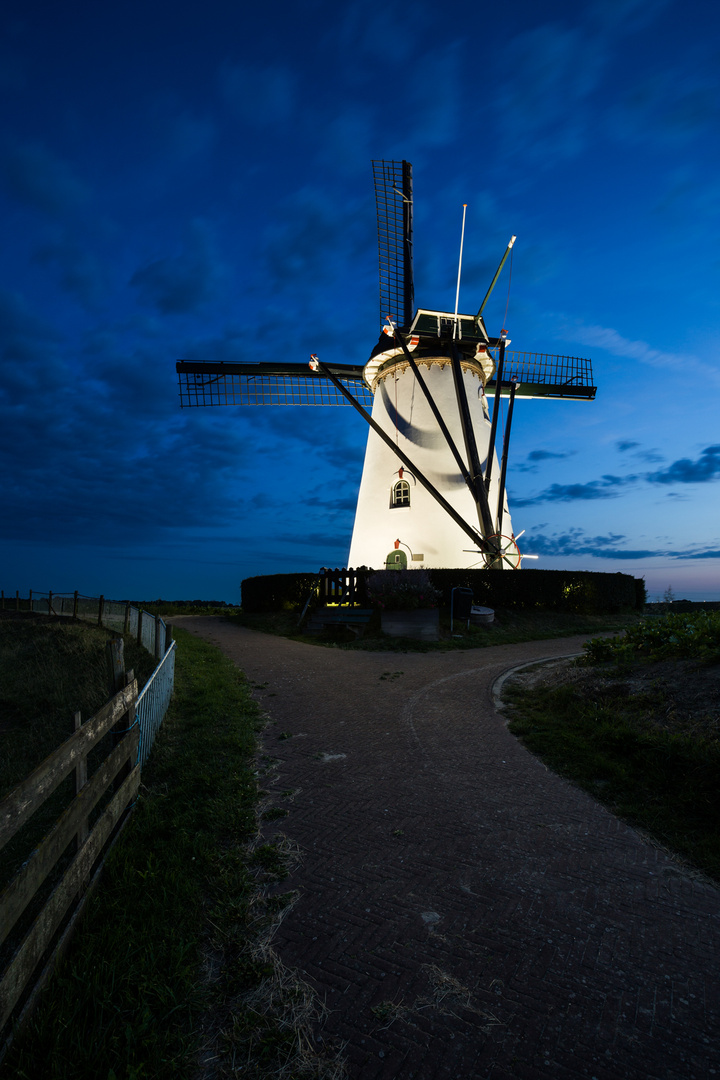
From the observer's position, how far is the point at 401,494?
23.1 m

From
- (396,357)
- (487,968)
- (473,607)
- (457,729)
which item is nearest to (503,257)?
(396,357)

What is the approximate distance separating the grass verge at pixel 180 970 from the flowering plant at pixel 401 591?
11641 mm

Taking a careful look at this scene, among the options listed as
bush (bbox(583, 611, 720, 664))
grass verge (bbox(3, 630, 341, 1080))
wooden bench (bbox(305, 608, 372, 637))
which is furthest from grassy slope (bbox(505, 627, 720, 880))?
wooden bench (bbox(305, 608, 372, 637))

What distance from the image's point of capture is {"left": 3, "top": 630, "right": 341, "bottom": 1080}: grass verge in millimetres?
2209

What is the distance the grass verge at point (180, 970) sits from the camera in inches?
87.0

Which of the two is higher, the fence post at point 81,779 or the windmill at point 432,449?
the windmill at point 432,449

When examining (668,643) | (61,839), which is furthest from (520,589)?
(61,839)

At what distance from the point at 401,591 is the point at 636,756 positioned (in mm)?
11407

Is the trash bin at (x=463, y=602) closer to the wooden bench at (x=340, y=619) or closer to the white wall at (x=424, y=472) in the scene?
the wooden bench at (x=340, y=619)

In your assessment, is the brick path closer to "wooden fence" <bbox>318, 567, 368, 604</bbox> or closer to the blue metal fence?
the blue metal fence

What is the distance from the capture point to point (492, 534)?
20.9 meters

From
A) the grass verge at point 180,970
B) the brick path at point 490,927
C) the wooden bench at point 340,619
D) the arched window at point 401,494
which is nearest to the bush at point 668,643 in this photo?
the brick path at point 490,927

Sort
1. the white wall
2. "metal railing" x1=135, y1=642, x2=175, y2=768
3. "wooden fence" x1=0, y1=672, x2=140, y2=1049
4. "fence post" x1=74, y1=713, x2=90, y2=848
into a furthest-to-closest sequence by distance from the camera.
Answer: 1. the white wall
2. "metal railing" x1=135, y1=642, x2=175, y2=768
3. "fence post" x1=74, y1=713, x2=90, y2=848
4. "wooden fence" x1=0, y1=672, x2=140, y2=1049

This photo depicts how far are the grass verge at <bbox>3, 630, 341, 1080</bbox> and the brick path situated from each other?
0.21m
